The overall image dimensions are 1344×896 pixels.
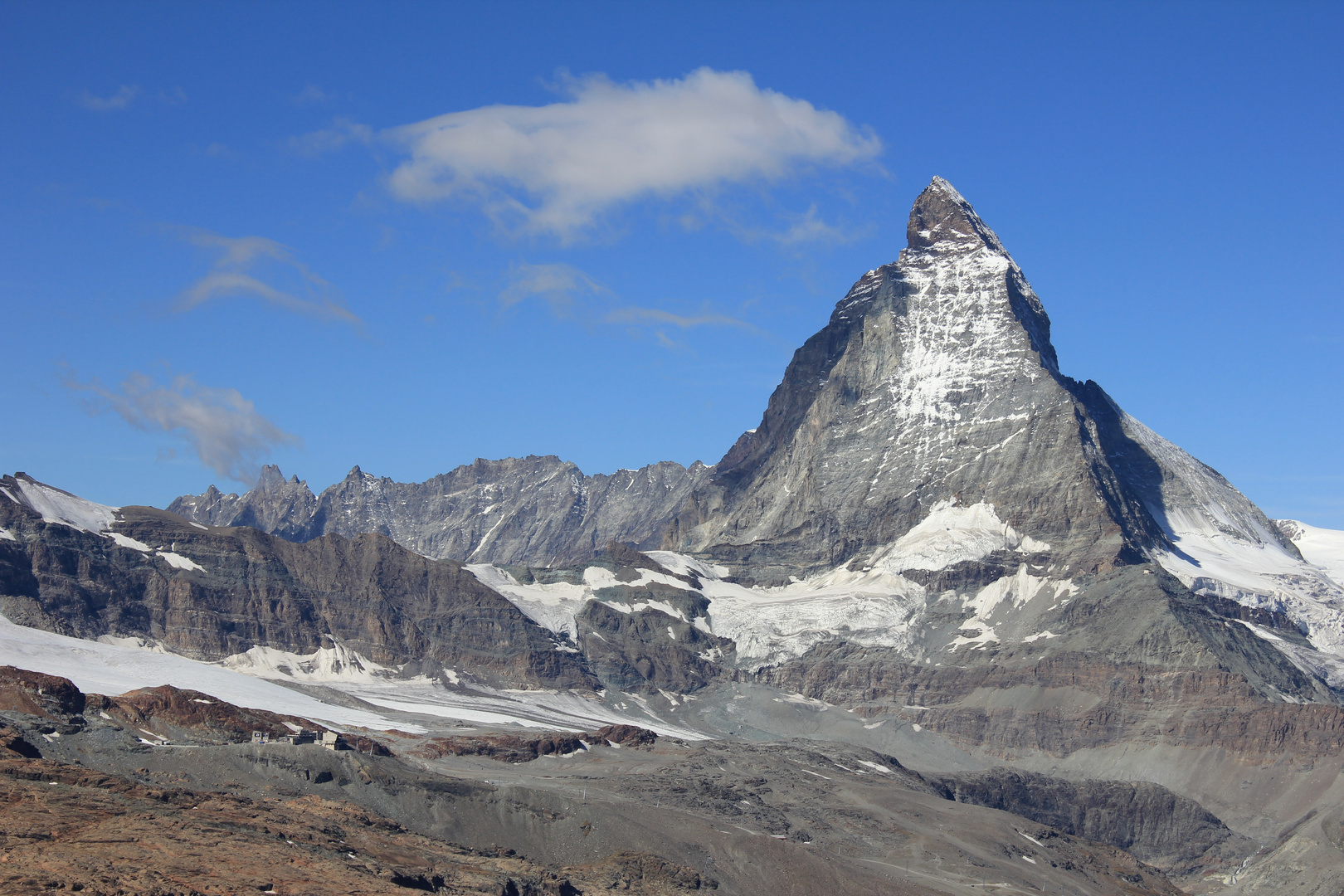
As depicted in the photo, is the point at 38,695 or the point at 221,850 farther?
the point at 38,695

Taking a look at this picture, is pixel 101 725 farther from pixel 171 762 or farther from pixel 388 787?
pixel 388 787

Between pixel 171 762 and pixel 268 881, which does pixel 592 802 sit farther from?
pixel 268 881

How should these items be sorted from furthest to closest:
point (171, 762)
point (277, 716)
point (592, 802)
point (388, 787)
→ point (277, 716) < point (592, 802) < point (388, 787) < point (171, 762)

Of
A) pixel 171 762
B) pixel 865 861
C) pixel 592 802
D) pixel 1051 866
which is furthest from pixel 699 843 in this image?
pixel 1051 866

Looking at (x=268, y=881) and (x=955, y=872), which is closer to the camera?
(x=268, y=881)

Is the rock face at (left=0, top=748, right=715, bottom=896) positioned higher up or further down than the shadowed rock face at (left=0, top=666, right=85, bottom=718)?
further down

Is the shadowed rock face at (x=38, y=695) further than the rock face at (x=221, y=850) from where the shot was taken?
Yes

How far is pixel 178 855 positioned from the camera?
3947 inches

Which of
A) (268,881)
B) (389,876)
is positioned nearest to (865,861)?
(389,876)

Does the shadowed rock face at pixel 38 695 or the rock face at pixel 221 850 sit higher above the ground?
the shadowed rock face at pixel 38 695

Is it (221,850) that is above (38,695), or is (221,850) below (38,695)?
below

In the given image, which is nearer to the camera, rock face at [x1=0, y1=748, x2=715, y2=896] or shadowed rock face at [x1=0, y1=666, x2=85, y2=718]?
rock face at [x1=0, y1=748, x2=715, y2=896]

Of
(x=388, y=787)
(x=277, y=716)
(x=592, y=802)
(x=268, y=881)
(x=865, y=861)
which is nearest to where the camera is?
(x=268, y=881)

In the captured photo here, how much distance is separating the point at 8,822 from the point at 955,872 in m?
112
